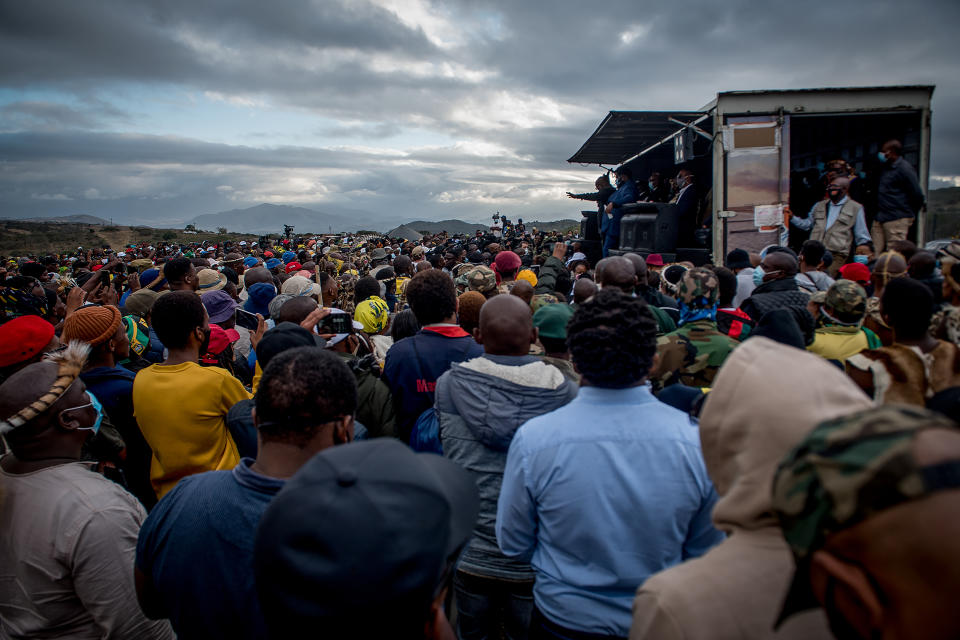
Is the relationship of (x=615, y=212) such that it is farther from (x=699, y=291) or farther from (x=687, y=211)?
(x=699, y=291)

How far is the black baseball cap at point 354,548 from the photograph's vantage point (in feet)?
3.20

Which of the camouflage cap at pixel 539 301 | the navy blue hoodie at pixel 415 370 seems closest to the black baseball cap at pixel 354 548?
the navy blue hoodie at pixel 415 370

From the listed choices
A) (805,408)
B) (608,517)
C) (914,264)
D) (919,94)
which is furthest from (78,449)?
(919,94)

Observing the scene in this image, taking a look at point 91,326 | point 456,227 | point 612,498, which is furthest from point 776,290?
point 456,227

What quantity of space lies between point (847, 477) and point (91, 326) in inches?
147

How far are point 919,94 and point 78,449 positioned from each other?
33.6 ft

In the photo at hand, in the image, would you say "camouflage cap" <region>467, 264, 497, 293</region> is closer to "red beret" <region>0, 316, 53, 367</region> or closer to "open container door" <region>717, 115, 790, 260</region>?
"red beret" <region>0, 316, 53, 367</region>

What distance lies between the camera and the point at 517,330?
2475 millimetres

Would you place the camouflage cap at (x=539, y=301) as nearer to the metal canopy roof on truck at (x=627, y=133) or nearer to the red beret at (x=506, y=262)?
the red beret at (x=506, y=262)

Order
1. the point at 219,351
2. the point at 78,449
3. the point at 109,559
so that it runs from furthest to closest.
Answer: the point at 219,351 < the point at 78,449 < the point at 109,559

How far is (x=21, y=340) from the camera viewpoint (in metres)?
3.00

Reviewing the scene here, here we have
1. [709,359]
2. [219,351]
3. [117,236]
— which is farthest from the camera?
[117,236]

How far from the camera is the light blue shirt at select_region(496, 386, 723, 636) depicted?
68.6 inches

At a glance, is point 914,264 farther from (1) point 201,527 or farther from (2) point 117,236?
(2) point 117,236
